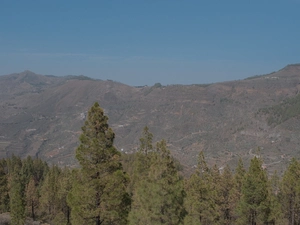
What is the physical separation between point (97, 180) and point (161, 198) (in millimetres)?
4435

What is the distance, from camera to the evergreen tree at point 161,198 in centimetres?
2192

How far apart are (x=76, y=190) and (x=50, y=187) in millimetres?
43096

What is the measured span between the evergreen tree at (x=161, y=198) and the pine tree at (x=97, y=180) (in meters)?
1.63

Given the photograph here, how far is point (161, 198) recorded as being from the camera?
21938 millimetres

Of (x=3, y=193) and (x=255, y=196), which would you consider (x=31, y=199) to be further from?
(x=255, y=196)

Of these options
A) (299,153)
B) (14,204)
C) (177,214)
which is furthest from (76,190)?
(299,153)

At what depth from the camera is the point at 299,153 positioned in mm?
177750

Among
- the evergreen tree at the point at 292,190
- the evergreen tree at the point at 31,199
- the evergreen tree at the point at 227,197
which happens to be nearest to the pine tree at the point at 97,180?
the evergreen tree at the point at 227,197

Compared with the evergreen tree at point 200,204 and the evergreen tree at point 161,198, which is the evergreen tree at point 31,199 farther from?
the evergreen tree at point 161,198

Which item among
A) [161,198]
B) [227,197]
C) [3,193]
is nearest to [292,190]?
[227,197]

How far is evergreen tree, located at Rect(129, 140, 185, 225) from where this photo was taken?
21922 millimetres

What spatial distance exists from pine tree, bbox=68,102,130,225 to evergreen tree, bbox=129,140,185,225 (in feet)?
5.33

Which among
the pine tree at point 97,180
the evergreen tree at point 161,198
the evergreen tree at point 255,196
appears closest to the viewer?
the pine tree at point 97,180

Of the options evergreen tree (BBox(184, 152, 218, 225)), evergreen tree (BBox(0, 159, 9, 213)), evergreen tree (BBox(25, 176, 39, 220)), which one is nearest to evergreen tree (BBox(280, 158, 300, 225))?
evergreen tree (BBox(184, 152, 218, 225))
